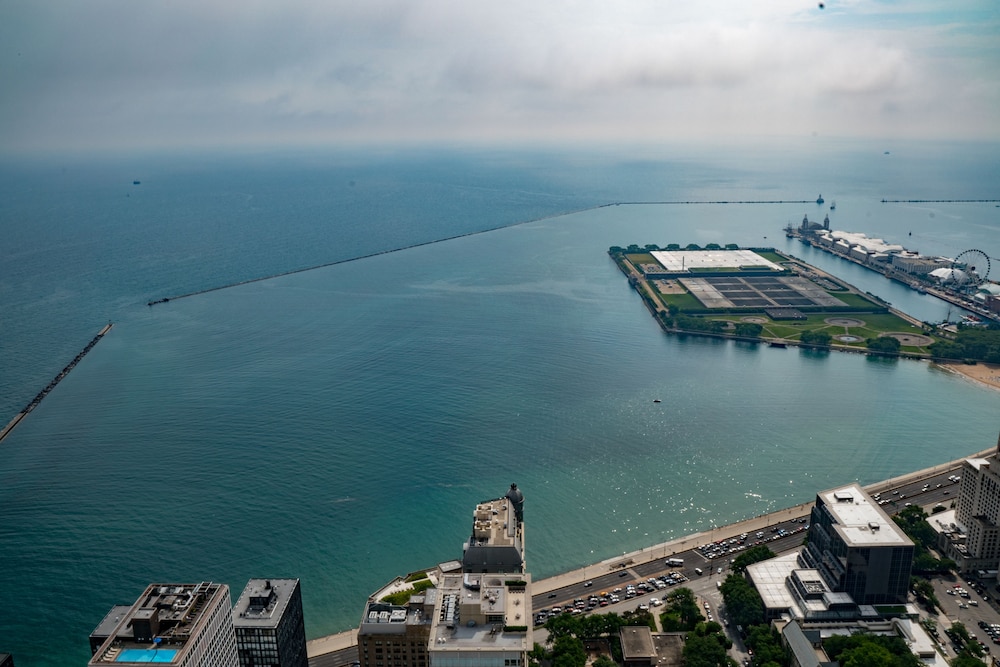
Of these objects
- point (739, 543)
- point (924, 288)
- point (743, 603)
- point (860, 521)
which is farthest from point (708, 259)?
point (743, 603)

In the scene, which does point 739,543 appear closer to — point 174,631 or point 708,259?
point 174,631

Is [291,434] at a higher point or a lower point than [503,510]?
lower

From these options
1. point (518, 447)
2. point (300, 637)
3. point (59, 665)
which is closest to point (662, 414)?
point (518, 447)

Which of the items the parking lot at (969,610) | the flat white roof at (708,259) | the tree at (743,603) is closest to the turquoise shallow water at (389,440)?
the tree at (743,603)

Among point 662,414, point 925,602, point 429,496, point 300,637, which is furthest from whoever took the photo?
point 662,414

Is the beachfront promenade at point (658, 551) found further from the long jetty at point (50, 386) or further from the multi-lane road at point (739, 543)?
the long jetty at point (50, 386)

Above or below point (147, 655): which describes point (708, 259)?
below

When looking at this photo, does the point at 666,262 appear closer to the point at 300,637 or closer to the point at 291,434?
the point at 291,434
